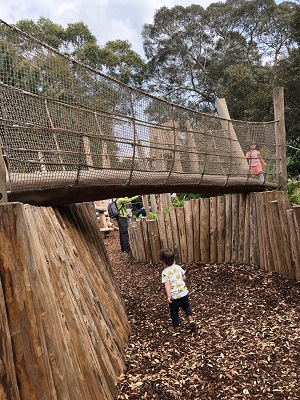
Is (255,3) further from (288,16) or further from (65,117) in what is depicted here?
(65,117)

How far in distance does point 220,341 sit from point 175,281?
29.6 inches

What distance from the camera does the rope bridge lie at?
250cm

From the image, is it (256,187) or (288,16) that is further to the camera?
(288,16)

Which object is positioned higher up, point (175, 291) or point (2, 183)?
point (2, 183)

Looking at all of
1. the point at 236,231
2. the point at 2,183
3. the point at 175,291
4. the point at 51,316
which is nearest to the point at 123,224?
the point at 236,231

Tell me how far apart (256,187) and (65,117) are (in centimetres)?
357

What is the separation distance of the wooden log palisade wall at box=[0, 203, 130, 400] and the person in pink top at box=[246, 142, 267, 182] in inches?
131

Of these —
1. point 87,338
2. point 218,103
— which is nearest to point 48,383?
point 87,338

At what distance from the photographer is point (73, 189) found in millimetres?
3041

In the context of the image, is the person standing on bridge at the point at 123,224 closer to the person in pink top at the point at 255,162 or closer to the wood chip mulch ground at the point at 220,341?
the wood chip mulch ground at the point at 220,341

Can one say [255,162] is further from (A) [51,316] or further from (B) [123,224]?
(A) [51,316]

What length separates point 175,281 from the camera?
13.2 feet

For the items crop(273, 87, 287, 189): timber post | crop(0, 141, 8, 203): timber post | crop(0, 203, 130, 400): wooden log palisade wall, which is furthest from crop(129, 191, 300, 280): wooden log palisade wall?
crop(0, 141, 8, 203): timber post

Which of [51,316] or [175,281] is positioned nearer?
[51,316]
